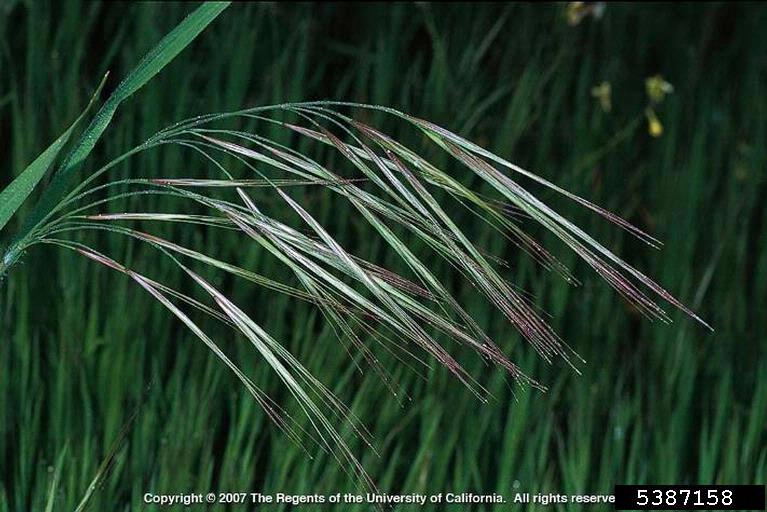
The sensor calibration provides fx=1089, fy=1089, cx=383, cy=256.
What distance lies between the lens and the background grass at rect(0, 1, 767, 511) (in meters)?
1.14

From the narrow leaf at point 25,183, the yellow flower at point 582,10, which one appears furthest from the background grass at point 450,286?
the narrow leaf at point 25,183

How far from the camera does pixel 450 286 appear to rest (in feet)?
4.92

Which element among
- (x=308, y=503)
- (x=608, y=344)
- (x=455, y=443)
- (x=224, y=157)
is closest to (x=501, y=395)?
(x=455, y=443)

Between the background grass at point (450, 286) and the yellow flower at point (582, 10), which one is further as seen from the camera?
the yellow flower at point (582, 10)

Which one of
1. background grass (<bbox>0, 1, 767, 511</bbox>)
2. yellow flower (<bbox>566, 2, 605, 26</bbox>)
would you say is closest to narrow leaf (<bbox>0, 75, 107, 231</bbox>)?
background grass (<bbox>0, 1, 767, 511</bbox>)

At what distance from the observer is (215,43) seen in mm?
1679

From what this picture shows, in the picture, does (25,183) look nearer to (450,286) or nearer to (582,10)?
(450,286)

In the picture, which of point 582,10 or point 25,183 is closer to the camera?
point 25,183

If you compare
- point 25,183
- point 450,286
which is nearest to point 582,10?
point 450,286

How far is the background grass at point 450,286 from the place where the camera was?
1.14 meters

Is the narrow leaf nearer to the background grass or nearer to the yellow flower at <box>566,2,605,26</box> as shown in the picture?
the background grass

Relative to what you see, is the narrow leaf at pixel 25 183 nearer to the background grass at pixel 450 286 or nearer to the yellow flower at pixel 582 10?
the background grass at pixel 450 286

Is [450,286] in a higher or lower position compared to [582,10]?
lower

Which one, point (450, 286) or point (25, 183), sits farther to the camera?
point (450, 286)
